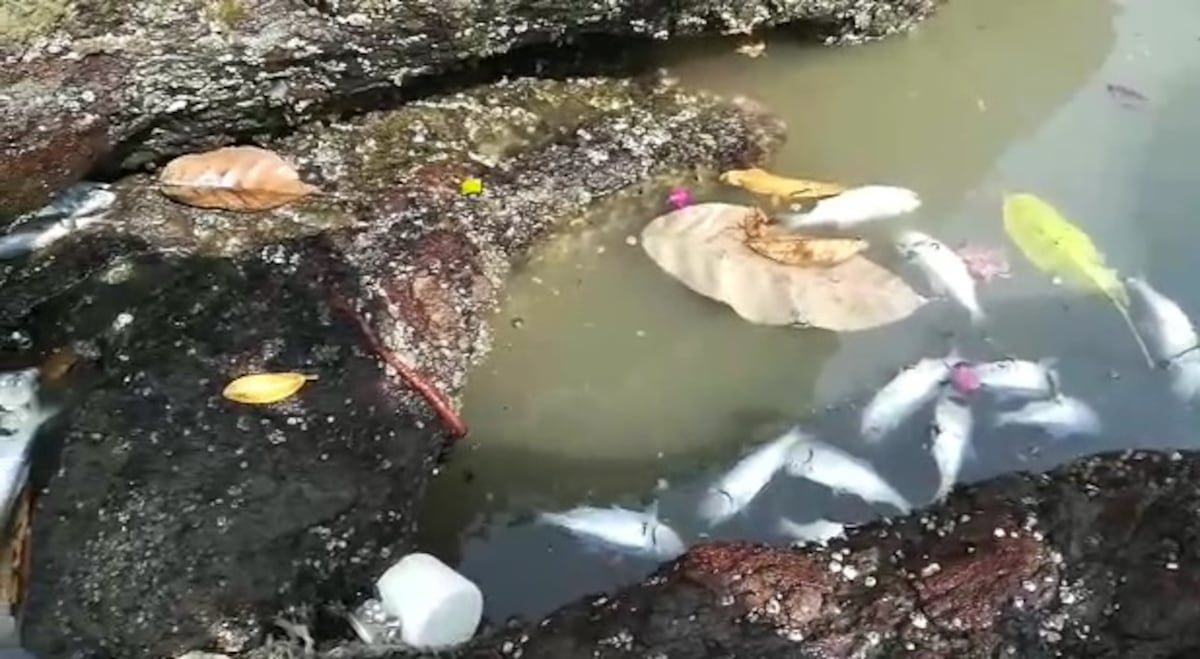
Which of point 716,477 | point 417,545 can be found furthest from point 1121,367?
point 417,545

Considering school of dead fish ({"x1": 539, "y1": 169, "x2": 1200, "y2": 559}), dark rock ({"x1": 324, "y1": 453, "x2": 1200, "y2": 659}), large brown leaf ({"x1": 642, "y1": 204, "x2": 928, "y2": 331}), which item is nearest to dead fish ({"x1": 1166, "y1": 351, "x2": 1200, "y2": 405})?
school of dead fish ({"x1": 539, "y1": 169, "x2": 1200, "y2": 559})

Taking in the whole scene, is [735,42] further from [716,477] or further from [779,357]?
[716,477]

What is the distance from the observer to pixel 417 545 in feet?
9.76

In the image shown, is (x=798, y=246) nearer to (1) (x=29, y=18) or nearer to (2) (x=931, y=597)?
(2) (x=931, y=597)

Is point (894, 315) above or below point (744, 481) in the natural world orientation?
above

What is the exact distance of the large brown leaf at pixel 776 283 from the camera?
3.43 metres

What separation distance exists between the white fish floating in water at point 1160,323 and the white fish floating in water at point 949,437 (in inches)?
19.5

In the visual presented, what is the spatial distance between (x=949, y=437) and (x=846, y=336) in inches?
14.0

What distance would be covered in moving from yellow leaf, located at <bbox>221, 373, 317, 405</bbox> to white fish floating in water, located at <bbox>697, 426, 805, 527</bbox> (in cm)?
89

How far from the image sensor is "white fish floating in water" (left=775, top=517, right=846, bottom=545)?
307cm

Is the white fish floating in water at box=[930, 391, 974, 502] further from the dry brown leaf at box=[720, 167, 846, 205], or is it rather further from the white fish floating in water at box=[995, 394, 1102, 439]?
the dry brown leaf at box=[720, 167, 846, 205]

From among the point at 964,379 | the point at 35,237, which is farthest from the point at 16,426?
the point at 964,379

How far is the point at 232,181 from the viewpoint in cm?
336

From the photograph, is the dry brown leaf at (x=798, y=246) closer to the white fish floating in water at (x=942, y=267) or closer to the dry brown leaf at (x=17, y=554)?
the white fish floating in water at (x=942, y=267)
